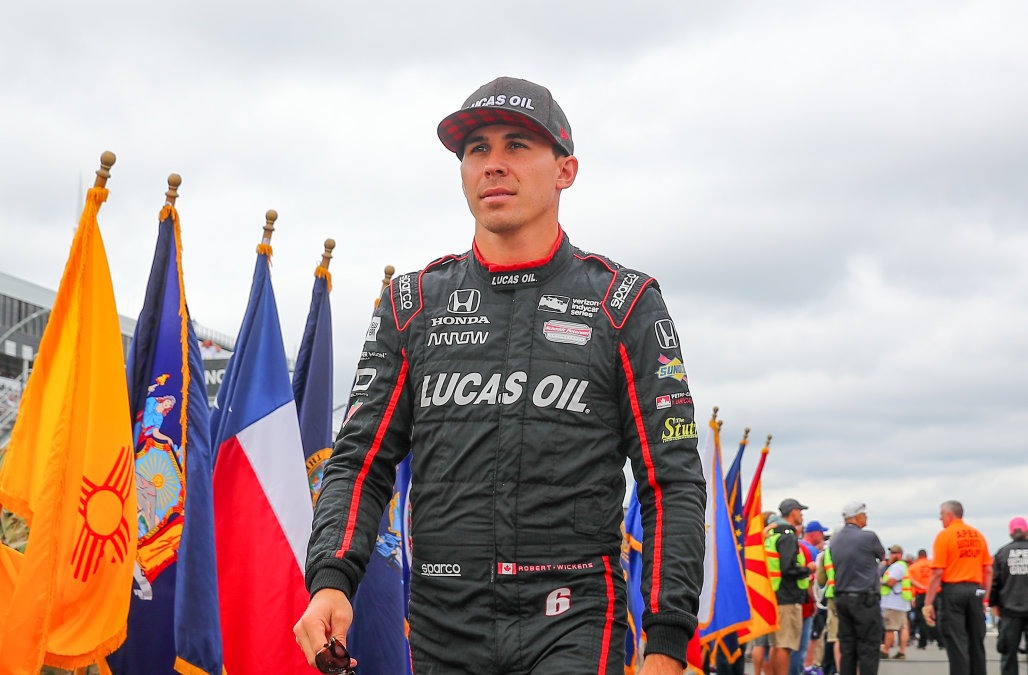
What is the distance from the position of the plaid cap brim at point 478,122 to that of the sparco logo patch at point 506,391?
2.07ft

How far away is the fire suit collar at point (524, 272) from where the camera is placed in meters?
3.23

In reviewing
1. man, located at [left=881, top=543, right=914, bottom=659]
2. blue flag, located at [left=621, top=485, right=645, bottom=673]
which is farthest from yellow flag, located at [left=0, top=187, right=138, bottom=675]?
man, located at [left=881, top=543, right=914, bottom=659]

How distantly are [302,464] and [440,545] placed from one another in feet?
14.7

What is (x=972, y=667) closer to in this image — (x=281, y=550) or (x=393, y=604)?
(x=393, y=604)

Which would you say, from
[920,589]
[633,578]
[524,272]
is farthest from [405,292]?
[920,589]

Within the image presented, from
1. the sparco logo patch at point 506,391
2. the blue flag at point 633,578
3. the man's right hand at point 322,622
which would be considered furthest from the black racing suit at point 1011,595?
the man's right hand at point 322,622

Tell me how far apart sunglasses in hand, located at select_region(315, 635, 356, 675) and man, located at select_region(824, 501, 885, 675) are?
38.6 ft

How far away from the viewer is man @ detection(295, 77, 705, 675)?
2881 millimetres

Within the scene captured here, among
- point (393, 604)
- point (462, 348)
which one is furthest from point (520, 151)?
point (393, 604)

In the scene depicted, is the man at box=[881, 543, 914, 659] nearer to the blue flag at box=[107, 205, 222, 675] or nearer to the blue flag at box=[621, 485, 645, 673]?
the blue flag at box=[621, 485, 645, 673]

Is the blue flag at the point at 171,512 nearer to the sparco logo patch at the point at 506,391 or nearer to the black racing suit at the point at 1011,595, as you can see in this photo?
the sparco logo patch at the point at 506,391

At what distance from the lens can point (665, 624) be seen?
2.78m

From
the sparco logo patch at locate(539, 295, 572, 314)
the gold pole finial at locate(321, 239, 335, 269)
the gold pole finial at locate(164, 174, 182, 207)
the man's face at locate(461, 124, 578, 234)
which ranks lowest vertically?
the sparco logo patch at locate(539, 295, 572, 314)

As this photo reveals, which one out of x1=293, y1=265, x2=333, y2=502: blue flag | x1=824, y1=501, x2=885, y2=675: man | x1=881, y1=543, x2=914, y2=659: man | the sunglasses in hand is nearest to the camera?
the sunglasses in hand
